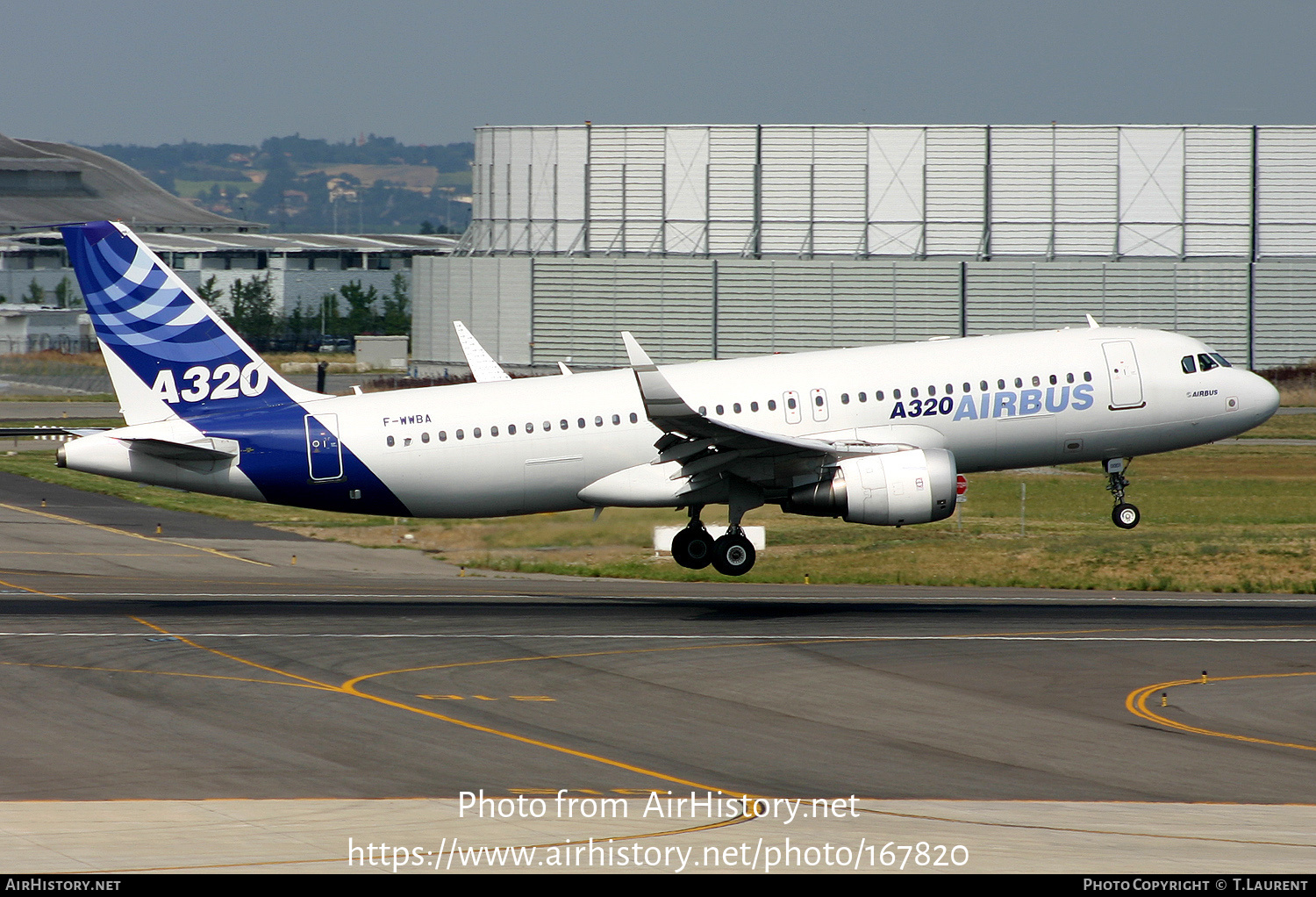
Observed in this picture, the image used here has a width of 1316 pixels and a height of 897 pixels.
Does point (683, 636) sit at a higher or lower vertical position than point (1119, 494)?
lower

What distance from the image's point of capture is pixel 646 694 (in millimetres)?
27047

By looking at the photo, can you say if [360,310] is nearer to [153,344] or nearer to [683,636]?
[153,344]

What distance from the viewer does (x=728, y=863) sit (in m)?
16.3

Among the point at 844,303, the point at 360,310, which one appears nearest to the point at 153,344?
the point at 844,303

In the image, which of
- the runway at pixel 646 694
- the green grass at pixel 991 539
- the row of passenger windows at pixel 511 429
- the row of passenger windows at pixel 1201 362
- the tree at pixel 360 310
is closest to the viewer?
the runway at pixel 646 694

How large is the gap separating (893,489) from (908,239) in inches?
2521

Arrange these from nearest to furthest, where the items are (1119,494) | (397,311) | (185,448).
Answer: (185,448), (1119,494), (397,311)

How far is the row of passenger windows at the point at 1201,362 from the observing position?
38.8 m

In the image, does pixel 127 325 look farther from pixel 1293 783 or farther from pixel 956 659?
pixel 1293 783

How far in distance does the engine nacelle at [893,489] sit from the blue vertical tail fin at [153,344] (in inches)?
523

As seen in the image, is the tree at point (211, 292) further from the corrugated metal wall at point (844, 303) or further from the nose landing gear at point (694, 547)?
the nose landing gear at point (694, 547)

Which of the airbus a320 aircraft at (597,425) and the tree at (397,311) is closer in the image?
the airbus a320 aircraft at (597,425)

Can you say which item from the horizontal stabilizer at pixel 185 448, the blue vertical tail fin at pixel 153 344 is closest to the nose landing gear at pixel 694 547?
the blue vertical tail fin at pixel 153 344

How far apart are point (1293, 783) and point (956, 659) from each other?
943 cm
